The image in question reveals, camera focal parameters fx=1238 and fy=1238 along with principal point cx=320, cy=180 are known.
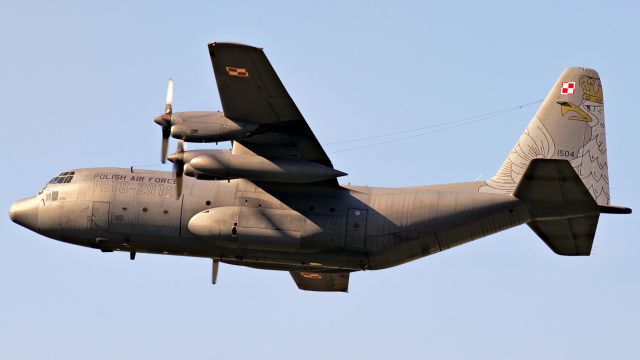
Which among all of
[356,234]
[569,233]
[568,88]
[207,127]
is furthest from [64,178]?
[568,88]

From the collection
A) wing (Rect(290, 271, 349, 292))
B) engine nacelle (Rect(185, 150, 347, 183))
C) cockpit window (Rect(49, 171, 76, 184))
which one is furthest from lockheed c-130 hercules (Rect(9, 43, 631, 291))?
wing (Rect(290, 271, 349, 292))

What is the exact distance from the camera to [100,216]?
114ft

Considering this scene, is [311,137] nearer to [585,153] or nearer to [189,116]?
[189,116]

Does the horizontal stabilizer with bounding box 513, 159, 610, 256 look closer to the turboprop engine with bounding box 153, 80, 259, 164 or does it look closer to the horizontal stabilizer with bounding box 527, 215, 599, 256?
the horizontal stabilizer with bounding box 527, 215, 599, 256

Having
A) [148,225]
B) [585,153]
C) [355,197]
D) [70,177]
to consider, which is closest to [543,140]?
[585,153]

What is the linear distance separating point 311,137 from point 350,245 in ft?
10.3

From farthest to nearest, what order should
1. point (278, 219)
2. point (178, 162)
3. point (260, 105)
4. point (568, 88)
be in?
point (568, 88) → point (278, 219) → point (178, 162) → point (260, 105)

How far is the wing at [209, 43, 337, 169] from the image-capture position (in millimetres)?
31172

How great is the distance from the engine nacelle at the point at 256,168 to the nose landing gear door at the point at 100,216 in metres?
3.29

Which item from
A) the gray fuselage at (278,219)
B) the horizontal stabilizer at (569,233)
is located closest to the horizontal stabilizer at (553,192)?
the gray fuselage at (278,219)

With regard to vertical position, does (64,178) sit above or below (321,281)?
above

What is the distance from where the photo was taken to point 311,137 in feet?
107

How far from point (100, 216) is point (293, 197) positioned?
549cm

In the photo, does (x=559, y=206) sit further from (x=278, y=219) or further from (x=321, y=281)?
(x=321, y=281)
